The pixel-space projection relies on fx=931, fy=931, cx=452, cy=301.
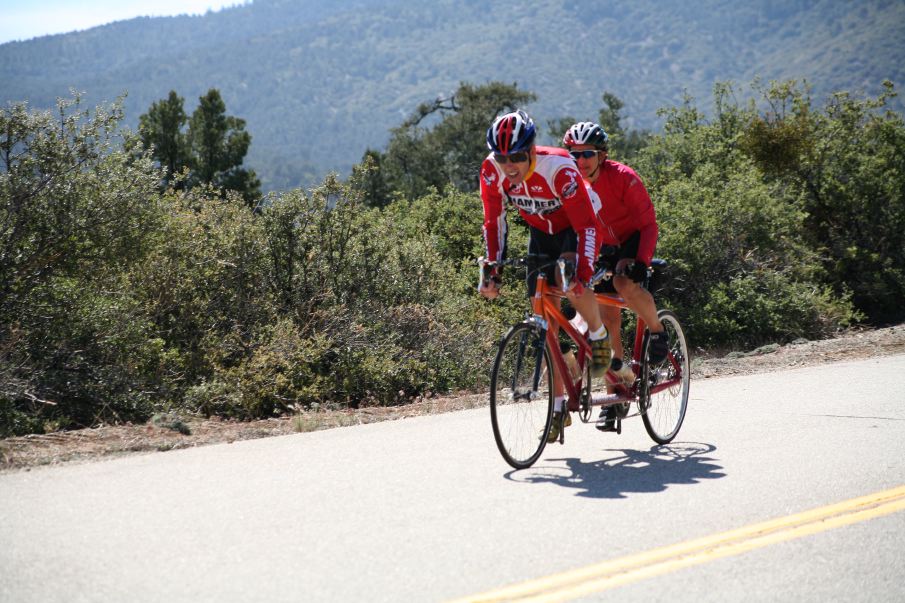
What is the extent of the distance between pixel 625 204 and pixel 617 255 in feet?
1.27

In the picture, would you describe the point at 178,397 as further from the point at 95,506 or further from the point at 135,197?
the point at 95,506

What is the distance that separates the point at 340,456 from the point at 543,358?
5.11 ft

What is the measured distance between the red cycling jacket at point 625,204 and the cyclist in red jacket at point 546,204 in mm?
565

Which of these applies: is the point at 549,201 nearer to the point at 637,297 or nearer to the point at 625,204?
the point at 625,204

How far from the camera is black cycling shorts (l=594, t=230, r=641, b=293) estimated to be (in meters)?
6.98

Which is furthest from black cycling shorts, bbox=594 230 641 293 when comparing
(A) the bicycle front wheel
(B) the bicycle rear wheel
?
(A) the bicycle front wheel

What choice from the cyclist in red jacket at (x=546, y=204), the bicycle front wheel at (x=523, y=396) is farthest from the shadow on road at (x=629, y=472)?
the cyclist in red jacket at (x=546, y=204)

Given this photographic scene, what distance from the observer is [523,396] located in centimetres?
598

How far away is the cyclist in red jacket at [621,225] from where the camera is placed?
6.73m

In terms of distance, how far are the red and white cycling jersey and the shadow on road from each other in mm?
1273

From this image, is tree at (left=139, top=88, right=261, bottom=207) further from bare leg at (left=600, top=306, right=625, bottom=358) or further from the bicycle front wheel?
the bicycle front wheel

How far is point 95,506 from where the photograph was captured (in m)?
5.09

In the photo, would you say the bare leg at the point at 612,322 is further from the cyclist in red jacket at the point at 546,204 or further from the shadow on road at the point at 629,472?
the shadow on road at the point at 629,472

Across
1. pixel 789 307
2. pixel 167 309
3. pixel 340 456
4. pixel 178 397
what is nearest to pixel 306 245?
pixel 167 309
